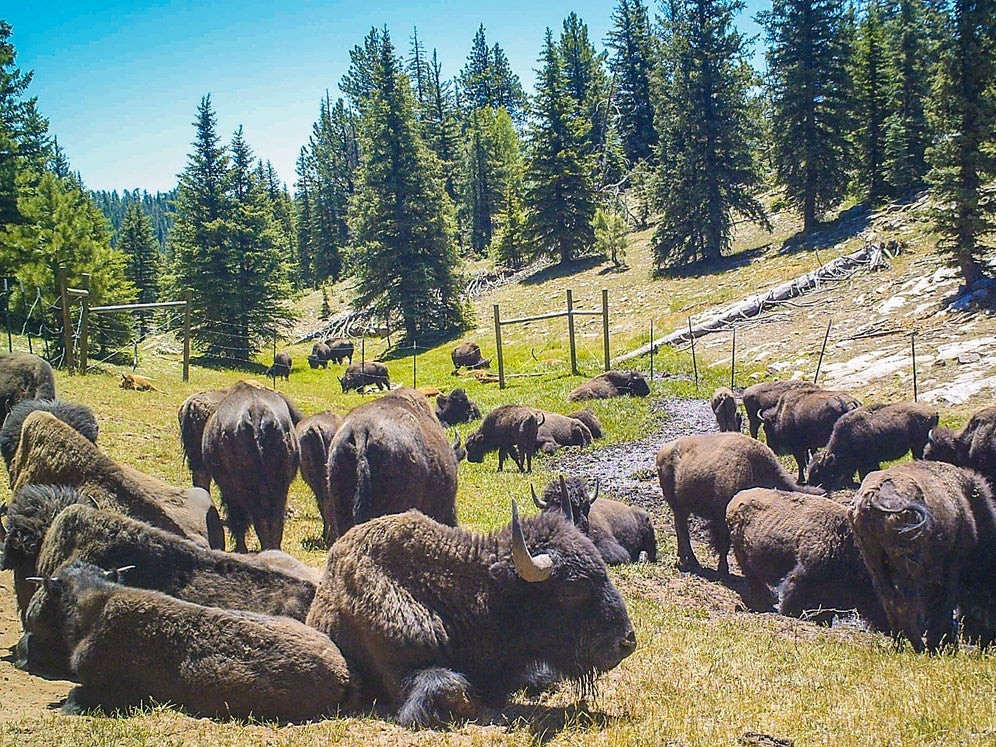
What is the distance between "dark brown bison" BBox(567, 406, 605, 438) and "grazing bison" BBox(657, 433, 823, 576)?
28.8 ft

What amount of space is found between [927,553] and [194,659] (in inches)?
261

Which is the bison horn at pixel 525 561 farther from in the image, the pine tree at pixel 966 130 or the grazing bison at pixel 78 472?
the pine tree at pixel 966 130

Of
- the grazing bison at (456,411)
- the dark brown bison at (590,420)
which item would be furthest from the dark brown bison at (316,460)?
the grazing bison at (456,411)

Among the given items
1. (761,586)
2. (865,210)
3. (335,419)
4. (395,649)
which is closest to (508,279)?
(865,210)

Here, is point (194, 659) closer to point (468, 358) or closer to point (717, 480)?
point (717, 480)

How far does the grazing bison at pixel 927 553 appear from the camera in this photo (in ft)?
25.3

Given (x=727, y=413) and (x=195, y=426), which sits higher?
(x=195, y=426)

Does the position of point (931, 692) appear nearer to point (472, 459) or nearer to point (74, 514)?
point (74, 514)

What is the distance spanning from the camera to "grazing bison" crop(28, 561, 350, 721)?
19.0 feet

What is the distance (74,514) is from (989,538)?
29.7 feet

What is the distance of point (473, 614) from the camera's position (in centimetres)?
628

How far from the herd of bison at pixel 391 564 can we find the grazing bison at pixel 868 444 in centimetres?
188

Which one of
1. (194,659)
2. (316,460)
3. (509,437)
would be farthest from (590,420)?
(194,659)

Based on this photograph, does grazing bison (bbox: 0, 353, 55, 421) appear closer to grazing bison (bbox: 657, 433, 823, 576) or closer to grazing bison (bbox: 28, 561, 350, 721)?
grazing bison (bbox: 28, 561, 350, 721)
